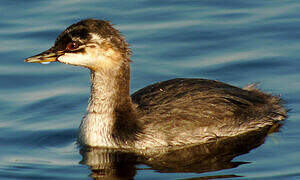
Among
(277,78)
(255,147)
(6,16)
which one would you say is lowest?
(255,147)

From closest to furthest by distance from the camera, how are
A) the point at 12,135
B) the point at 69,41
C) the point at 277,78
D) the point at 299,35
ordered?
1. the point at 69,41
2. the point at 12,135
3. the point at 277,78
4. the point at 299,35

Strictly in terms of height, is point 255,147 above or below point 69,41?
below

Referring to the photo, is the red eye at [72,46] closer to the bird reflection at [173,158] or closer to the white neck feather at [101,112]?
the white neck feather at [101,112]

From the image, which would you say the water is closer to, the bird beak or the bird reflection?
the bird reflection

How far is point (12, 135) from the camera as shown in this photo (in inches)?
554

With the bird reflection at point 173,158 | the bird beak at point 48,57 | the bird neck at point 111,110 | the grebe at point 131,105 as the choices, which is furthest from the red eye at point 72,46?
the bird reflection at point 173,158

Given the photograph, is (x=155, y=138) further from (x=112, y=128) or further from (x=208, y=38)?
(x=208, y=38)

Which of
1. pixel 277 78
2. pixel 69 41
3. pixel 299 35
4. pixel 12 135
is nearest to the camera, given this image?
pixel 69 41

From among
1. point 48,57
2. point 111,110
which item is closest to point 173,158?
point 111,110

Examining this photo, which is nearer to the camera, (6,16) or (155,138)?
(155,138)

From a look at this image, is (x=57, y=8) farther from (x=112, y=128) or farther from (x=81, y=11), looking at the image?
(x=112, y=128)

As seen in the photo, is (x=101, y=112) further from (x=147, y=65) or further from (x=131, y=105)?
(x=147, y=65)

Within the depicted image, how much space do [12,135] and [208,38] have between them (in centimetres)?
581

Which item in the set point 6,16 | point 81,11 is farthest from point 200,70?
point 6,16
